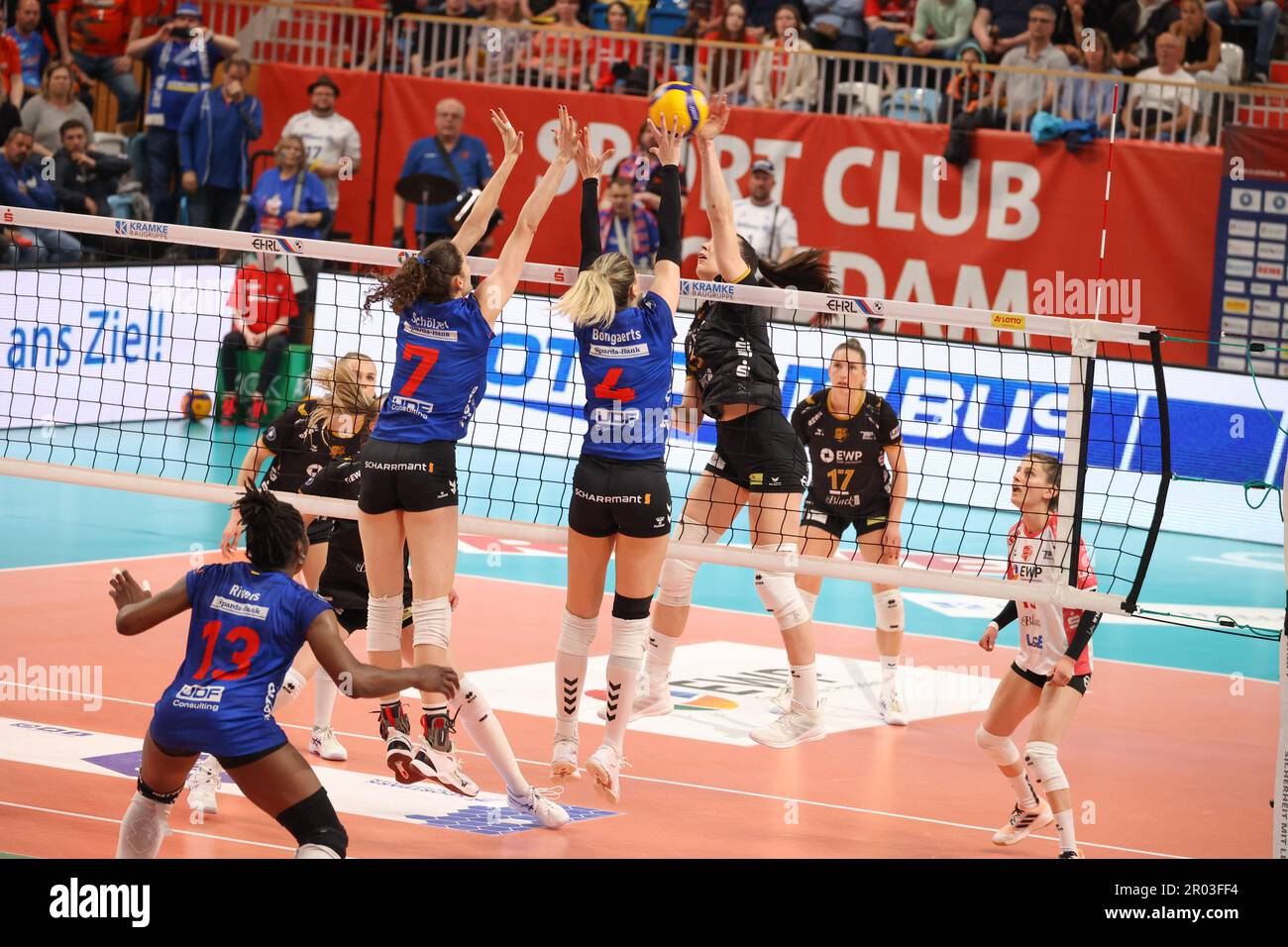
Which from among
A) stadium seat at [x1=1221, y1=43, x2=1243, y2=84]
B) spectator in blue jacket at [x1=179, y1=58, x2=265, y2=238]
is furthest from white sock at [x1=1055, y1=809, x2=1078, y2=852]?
spectator in blue jacket at [x1=179, y1=58, x2=265, y2=238]

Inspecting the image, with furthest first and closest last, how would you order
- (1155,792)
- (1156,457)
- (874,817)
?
(1156,457) < (1155,792) < (874,817)

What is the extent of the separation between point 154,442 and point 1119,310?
9.77 metres

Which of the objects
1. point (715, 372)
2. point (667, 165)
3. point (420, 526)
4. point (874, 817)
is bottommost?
point (874, 817)

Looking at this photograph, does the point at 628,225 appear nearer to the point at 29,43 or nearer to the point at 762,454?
the point at 29,43

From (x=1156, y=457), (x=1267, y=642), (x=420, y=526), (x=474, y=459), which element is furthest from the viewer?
(x=474, y=459)

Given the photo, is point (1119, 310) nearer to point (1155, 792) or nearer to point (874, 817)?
point (1155, 792)

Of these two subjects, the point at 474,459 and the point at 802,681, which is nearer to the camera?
the point at 802,681

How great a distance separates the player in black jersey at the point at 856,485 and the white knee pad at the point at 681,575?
3.24 ft

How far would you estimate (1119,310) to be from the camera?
1759cm

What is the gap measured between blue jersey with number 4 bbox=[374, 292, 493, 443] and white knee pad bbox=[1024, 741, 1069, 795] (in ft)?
9.73

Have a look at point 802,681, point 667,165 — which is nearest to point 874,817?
point 802,681

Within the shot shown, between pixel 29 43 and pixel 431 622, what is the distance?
14837 mm

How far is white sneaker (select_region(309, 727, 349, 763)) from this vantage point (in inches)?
349
